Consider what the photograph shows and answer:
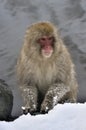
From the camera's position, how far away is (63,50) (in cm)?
786

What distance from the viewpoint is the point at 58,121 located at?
5.68 metres

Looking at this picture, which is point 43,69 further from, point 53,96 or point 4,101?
point 4,101

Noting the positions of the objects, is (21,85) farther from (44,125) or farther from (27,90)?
(44,125)

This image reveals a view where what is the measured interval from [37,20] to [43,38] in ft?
13.6

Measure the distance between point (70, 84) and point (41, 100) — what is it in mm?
404

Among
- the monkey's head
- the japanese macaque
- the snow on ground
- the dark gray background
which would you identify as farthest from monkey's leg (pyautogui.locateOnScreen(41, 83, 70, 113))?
the snow on ground

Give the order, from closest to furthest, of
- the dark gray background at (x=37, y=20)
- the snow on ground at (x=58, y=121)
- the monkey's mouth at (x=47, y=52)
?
the snow on ground at (x=58, y=121), the monkey's mouth at (x=47, y=52), the dark gray background at (x=37, y=20)

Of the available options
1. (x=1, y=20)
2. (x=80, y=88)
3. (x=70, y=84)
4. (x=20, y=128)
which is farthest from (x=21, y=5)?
(x=20, y=128)

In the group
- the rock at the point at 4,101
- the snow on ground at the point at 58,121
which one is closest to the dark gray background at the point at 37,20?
the rock at the point at 4,101

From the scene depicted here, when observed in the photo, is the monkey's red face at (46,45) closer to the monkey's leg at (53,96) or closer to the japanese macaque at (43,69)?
the japanese macaque at (43,69)

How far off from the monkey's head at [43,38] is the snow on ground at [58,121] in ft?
5.47

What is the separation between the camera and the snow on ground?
18.3 feet

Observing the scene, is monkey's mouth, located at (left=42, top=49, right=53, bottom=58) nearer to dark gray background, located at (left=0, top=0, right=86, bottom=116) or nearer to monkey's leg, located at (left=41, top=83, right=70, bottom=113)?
monkey's leg, located at (left=41, top=83, right=70, bottom=113)

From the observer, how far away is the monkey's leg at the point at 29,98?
7.68m
